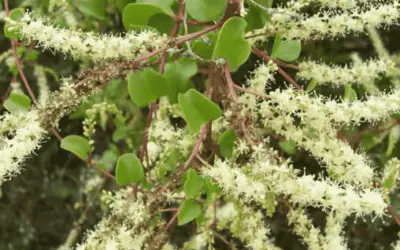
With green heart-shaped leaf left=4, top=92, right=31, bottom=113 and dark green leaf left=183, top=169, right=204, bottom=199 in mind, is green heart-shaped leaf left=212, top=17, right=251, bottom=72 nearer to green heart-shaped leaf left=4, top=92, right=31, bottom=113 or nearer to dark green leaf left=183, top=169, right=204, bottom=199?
dark green leaf left=183, top=169, right=204, bottom=199

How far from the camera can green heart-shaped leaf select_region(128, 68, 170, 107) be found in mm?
644

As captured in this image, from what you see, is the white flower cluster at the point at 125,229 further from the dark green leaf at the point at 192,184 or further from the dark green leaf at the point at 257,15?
the dark green leaf at the point at 257,15

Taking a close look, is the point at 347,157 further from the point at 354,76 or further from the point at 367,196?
the point at 354,76

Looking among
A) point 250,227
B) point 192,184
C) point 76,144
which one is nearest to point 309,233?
point 250,227

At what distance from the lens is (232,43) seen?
23.7 inches

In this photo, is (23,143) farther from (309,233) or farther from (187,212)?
(309,233)

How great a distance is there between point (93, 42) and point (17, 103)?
167 mm

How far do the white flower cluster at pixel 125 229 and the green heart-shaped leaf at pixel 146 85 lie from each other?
0.12m

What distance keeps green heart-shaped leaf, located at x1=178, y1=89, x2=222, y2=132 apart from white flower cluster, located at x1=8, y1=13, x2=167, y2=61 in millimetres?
61

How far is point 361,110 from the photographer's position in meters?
0.61

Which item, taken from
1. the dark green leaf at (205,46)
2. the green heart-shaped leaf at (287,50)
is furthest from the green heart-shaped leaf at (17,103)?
the green heart-shaped leaf at (287,50)

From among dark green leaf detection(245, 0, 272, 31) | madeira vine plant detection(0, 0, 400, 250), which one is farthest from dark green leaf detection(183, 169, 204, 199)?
dark green leaf detection(245, 0, 272, 31)

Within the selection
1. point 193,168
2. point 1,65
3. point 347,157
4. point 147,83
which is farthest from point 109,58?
point 1,65

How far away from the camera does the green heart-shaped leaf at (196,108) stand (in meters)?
0.60
